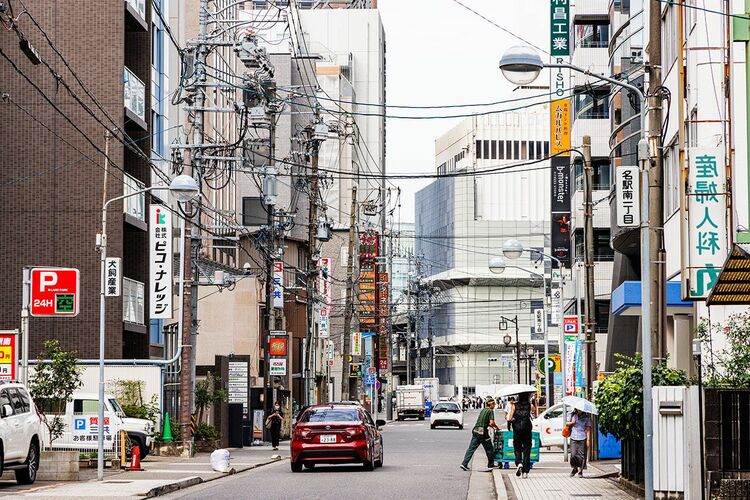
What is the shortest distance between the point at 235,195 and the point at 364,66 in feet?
301

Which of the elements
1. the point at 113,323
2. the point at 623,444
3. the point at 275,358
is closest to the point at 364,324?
the point at 275,358

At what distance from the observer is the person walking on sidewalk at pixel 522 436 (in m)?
28.8

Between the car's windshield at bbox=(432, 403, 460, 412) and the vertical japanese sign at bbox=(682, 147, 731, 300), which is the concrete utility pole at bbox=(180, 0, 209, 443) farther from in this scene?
the car's windshield at bbox=(432, 403, 460, 412)

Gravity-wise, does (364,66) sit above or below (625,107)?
above

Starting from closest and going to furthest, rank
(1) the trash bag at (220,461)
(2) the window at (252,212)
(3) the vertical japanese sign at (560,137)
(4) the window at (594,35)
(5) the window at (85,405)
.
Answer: (1) the trash bag at (220,461) < (5) the window at (85,405) < (3) the vertical japanese sign at (560,137) < (4) the window at (594,35) < (2) the window at (252,212)

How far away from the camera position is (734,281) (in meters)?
20.1

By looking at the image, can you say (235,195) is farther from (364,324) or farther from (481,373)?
(481,373)

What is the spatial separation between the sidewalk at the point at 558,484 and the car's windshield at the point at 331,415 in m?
3.65

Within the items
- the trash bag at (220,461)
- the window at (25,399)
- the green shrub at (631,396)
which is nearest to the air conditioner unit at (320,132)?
the trash bag at (220,461)

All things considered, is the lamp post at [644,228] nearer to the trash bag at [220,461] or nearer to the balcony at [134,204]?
the trash bag at [220,461]

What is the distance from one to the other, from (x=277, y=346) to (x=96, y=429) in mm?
16230

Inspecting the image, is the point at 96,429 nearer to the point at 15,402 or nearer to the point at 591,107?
the point at 15,402

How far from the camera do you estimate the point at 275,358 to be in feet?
165

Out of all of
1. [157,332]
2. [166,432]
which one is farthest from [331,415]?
[157,332]
